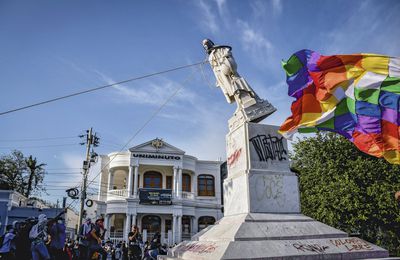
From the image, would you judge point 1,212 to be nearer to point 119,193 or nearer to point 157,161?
point 119,193

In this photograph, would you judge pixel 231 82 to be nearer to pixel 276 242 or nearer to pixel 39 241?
pixel 276 242

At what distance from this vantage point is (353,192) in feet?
51.3

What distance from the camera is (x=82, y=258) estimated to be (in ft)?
27.5

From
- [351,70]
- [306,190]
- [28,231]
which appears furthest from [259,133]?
[306,190]

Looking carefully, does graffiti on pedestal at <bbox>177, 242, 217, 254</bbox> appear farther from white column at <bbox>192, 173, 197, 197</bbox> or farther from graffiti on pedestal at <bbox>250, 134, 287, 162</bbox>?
white column at <bbox>192, 173, 197, 197</bbox>

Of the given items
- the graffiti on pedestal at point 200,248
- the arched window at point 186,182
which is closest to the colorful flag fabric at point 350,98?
the graffiti on pedestal at point 200,248

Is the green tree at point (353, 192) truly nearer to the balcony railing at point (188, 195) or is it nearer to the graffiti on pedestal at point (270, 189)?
the graffiti on pedestal at point (270, 189)

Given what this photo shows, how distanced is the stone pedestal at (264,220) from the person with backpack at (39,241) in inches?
114

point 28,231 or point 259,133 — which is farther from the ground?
point 259,133

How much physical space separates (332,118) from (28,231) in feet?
23.8

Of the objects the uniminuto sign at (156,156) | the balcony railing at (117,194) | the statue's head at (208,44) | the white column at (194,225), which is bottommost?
the white column at (194,225)

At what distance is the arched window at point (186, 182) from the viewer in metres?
32.0

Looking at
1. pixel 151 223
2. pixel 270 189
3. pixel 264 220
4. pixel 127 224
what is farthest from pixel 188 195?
pixel 264 220

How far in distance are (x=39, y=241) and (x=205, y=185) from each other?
26.6 meters
